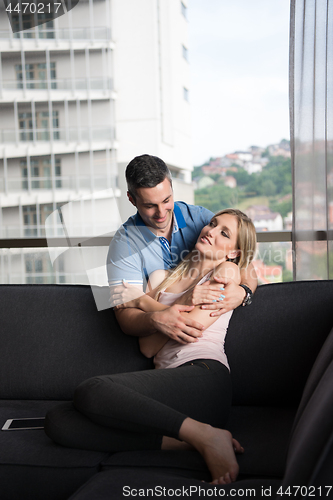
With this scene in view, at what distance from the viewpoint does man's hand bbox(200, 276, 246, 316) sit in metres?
1.50

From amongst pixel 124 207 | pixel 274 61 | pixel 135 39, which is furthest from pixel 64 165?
pixel 274 61

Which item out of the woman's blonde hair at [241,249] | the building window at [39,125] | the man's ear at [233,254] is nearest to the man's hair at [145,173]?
the woman's blonde hair at [241,249]

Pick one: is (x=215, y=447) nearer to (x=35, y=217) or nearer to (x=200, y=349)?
(x=200, y=349)

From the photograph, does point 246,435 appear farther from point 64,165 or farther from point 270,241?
point 64,165

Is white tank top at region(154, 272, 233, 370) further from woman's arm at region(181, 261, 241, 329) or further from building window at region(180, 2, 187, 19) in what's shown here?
building window at region(180, 2, 187, 19)

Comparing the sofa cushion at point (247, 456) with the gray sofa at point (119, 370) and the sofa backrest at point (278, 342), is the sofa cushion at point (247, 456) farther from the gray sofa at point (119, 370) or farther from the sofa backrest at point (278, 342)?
the sofa backrest at point (278, 342)

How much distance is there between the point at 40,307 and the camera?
5.79 ft

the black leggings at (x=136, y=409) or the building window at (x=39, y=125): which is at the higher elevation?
the building window at (x=39, y=125)

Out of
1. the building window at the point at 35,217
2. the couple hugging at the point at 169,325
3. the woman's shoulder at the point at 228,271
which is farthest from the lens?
the building window at the point at 35,217

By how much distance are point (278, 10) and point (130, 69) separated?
127cm

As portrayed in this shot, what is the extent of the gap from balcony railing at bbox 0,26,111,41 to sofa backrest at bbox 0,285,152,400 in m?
2.70

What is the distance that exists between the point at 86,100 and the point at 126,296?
249 centimetres

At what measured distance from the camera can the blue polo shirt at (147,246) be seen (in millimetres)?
1646

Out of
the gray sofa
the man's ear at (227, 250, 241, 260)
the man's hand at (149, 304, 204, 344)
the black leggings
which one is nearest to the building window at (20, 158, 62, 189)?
the gray sofa
